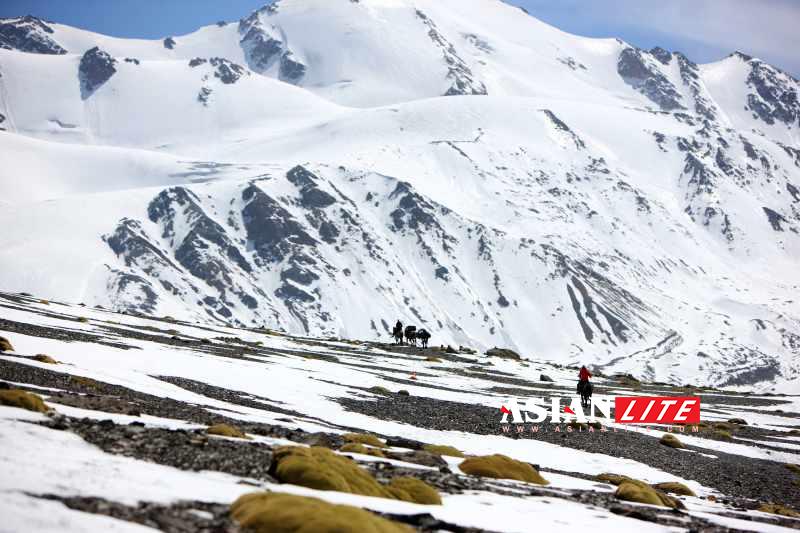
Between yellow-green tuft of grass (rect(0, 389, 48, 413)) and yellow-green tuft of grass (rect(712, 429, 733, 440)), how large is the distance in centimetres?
3992

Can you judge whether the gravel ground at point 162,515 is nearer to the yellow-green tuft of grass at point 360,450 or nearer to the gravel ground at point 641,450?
the yellow-green tuft of grass at point 360,450

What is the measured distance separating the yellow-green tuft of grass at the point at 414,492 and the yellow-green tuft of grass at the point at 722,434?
35.8 metres

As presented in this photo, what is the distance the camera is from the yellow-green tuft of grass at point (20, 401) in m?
19.2

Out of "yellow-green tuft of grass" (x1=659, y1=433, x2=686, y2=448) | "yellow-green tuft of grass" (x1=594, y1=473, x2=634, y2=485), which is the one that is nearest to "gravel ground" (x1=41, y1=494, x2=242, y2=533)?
"yellow-green tuft of grass" (x1=594, y1=473, x2=634, y2=485)

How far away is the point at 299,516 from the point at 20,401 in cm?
935

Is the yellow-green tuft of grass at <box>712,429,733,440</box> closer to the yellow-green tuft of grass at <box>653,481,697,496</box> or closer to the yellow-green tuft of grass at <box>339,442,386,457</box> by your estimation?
the yellow-green tuft of grass at <box>653,481,697,496</box>

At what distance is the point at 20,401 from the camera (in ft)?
63.2

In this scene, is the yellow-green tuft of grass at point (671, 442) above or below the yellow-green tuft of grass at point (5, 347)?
below

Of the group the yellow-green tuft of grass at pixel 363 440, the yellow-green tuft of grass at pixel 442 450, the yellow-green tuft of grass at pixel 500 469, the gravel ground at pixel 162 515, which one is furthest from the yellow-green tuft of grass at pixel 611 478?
the gravel ground at pixel 162 515

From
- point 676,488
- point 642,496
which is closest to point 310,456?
point 642,496

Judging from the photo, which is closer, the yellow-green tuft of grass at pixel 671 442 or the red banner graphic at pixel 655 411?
the yellow-green tuft of grass at pixel 671 442

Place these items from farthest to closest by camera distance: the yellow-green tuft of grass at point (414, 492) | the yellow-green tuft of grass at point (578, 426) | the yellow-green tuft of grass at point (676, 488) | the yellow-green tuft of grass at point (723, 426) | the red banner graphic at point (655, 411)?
the yellow-green tuft of grass at point (723, 426) < the red banner graphic at point (655, 411) < the yellow-green tuft of grass at point (578, 426) < the yellow-green tuft of grass at point (676, 488) < the yellow-green tuft of grass at point (414, 492)

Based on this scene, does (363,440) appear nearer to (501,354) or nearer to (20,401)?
(20,401)

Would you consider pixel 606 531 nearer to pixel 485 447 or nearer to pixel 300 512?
pixel 300 512
